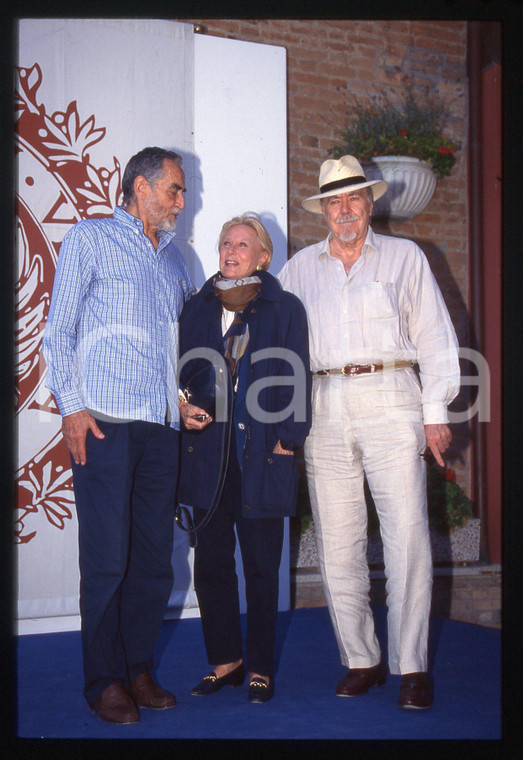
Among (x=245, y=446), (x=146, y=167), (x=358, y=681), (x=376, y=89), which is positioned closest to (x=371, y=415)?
(x=245, y=446)

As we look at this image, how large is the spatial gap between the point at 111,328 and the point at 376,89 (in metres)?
3.59

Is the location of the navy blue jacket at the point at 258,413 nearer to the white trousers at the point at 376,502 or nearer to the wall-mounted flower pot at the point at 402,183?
the white trousers at the point at 376,502

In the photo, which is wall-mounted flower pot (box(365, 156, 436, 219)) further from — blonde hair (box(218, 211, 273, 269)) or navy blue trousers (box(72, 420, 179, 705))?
navy blue trousers (box(72, 420, 179, 705))

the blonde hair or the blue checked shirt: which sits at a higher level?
the blonde hair

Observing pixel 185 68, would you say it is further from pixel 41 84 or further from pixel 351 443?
pixel 351 443

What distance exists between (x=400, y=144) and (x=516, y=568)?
3.68 meters

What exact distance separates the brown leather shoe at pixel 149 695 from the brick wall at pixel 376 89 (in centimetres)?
320

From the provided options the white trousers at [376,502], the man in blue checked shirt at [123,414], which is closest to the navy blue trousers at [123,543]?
the man in blue checked shirt at [123,414]

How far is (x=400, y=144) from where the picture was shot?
207 inches

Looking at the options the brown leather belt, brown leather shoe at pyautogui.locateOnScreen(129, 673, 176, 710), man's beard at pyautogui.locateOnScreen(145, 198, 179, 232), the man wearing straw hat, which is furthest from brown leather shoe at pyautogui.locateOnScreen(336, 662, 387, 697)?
man's beard at pyautogui.locateOnScreen(145, 198, 179, 232)

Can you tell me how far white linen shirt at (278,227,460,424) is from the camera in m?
3.01

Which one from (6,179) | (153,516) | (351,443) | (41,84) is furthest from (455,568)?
(6,179)

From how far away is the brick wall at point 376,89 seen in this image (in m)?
5.38

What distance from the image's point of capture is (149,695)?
2.82m
